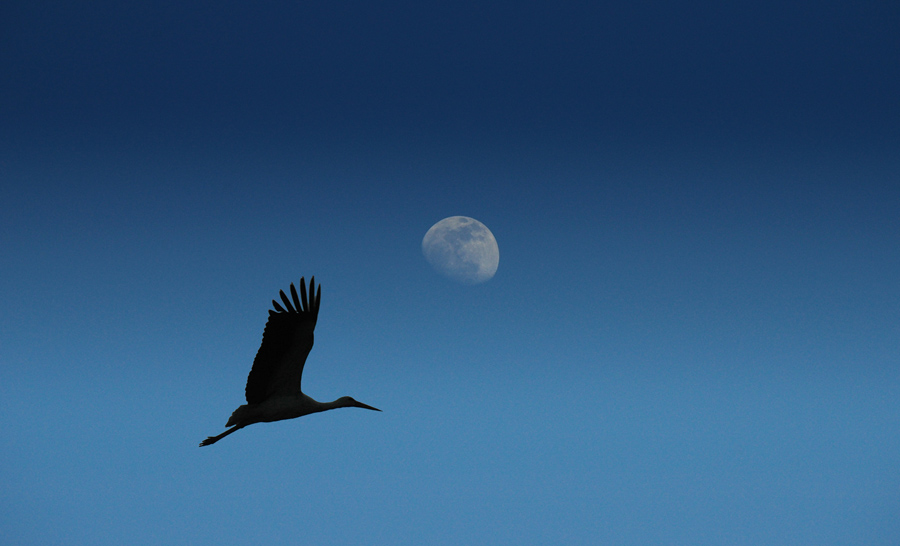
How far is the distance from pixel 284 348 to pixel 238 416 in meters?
1.82

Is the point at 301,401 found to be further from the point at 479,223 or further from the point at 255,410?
the point at 479,223

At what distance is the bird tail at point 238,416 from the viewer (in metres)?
11.2

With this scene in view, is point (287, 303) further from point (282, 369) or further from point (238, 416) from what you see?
point (238, 416)

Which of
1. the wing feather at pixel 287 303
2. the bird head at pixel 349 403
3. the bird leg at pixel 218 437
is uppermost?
the wing feather at pixel 287 303

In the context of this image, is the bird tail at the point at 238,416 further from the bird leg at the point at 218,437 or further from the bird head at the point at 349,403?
the bird head at the point at 349,403

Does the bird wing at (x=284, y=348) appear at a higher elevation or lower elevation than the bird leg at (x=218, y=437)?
higher

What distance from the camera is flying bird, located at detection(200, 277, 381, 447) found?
34.5 ft

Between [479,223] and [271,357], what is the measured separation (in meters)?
18.3

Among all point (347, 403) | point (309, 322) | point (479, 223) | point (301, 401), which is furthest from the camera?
point (479, 223)

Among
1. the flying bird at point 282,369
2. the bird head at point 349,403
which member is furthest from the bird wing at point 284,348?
the bird head at point 349,403

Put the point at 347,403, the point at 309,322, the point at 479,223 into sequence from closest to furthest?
the point at 309,322 < the point at 347,403 < the point at 479,223

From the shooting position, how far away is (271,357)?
10781mm

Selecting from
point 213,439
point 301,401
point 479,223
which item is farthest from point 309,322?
point 479,223

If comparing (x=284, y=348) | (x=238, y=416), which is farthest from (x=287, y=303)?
(x=238, y=416)
